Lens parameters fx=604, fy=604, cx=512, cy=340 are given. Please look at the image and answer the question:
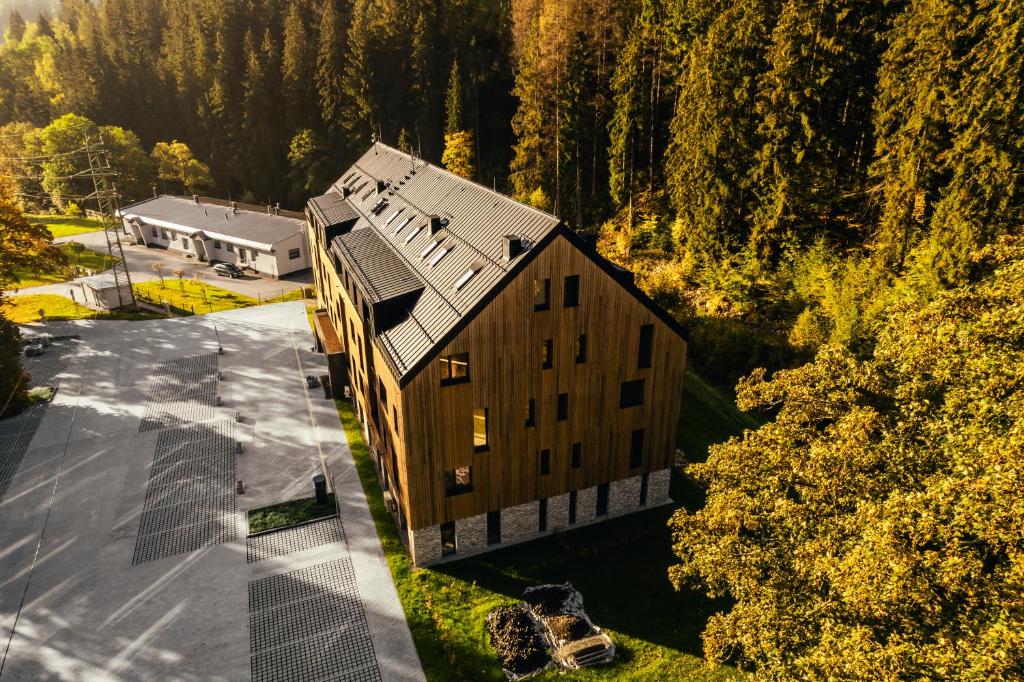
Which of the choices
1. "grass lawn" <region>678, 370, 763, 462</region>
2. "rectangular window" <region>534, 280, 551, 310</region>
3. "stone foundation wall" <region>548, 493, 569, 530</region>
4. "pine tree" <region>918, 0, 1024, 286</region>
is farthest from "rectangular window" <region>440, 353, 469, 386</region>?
"pine tree" <region>918, 0, 1024, 286</region>

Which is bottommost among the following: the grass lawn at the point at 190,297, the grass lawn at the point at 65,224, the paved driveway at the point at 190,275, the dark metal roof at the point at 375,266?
the grass lawn at the point at 190,297

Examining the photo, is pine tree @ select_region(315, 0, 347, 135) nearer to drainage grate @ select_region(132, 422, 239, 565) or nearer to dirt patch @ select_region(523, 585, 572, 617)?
drainage grate @ select_region(132, 422, 239, 565)

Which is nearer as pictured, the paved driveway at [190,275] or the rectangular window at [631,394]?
the rectangular window at [631,394]

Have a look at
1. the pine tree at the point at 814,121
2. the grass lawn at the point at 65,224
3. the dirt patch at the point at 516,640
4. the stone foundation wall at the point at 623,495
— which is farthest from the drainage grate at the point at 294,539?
the grass lawn at the point at 65,224

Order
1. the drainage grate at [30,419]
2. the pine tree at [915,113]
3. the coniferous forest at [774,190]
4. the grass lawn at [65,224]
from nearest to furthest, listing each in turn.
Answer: the coniferous forest at [774,190] < the pine tree at [915,113] < the drainage grate at [30,419] < the grass lawn at [65,224]

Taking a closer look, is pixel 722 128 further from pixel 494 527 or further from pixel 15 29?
pixel 15 29

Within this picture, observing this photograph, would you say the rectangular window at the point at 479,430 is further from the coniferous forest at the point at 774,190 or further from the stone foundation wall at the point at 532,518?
the coniferous forest at the point at 774,190
